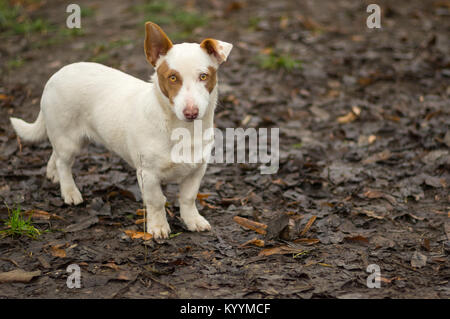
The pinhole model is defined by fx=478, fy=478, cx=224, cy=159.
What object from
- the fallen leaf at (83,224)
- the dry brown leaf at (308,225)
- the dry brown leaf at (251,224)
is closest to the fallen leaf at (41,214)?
the fallen leaf at (83,224)

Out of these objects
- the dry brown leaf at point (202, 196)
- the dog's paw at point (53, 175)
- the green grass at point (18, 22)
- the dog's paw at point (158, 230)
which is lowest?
the dog's paw at point (158, 230)

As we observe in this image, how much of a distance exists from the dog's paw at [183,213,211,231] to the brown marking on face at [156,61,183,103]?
1199 millimetres

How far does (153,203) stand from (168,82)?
3.55 ft

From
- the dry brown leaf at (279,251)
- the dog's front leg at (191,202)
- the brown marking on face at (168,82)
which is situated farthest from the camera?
the dog's front leg at (191,202)

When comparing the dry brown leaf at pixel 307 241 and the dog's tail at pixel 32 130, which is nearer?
the dry brown leaf at pixel 307 241

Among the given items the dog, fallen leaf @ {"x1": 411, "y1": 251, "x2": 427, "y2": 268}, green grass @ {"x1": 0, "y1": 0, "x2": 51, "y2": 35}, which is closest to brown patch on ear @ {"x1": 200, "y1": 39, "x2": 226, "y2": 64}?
the dog

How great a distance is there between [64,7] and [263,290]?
26.2 feet

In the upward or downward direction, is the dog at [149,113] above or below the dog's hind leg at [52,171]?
above

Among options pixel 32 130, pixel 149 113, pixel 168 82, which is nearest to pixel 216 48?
pixel 168 82

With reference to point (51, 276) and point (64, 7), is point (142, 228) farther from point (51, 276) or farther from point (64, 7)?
point (64, 7)

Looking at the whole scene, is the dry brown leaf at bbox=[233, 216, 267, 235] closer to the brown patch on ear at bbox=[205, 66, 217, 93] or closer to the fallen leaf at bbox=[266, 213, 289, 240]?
the fallen leaf at bbox=[266, 213, 289, 240]

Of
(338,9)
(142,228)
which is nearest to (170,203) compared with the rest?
(142,228)

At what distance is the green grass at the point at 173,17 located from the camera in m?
8.17

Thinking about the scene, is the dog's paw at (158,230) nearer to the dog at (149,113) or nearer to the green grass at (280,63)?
the dog at (149,113)
